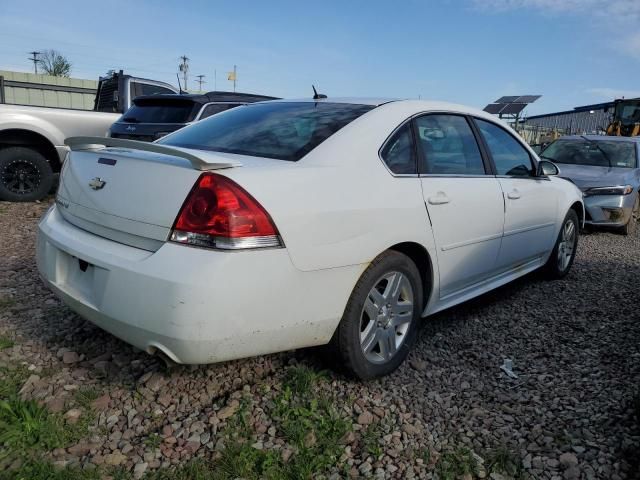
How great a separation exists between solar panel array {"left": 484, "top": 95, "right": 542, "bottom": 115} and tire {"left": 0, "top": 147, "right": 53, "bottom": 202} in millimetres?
14436

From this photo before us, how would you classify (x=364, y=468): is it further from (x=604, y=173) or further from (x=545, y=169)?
(x=604, y=173)

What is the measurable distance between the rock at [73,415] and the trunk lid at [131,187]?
0.82 meters

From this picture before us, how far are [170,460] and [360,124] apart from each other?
1.84 meters

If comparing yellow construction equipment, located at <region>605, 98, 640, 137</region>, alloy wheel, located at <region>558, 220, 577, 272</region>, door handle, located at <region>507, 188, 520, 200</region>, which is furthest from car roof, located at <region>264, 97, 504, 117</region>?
yellow construction equipment, located at <region>605, 98, 640, 137</region>

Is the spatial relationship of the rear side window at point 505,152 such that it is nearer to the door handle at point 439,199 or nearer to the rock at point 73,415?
the door handle at point 439,199

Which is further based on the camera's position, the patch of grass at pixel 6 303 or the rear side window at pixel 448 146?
the patch of grass at pixel 6 303

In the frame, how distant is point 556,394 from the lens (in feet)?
9.18

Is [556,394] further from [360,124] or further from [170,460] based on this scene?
[170,460]

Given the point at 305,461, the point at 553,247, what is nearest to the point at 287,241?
the point at 305,461

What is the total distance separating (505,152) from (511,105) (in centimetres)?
1519

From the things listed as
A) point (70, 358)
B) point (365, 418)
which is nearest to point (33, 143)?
point (70, 358)

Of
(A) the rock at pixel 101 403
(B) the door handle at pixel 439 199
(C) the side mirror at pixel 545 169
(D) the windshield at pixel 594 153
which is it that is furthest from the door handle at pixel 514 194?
(D) the windshield at pixel 594 153

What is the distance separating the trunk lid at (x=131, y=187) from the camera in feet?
7.13

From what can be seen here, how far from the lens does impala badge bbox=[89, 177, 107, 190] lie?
8.11 feet
